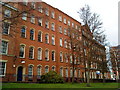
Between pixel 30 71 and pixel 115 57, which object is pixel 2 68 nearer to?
pixel 30 71

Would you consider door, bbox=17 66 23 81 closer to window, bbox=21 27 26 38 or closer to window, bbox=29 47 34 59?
window, bbox=29 47 34 59

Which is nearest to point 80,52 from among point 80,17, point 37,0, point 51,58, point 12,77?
point 80,17

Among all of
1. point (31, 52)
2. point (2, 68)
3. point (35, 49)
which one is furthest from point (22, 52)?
point (2, 68)

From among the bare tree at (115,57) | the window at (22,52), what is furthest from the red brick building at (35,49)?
the bare tree at (115,57)

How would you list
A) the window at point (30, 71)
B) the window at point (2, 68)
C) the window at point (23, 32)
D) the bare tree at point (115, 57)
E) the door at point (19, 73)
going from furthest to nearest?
the bare tree at point (115, 57)
the window at point (23, 32)
the window at point (30, 71)
the door at point (19, 73)
the window at point (2, 68)

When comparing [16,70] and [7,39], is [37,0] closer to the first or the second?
[7,39]

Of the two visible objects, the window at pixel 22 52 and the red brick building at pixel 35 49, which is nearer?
the red brick building at pixel 35 49

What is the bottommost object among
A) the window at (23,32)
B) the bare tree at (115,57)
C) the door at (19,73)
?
the door at (19,73)

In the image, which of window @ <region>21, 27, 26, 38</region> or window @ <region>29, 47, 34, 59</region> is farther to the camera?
window @ <region>29, 47, 34, 59</region>

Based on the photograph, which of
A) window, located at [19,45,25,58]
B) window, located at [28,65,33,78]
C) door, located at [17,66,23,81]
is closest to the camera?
door, located at [17,66,23,81]

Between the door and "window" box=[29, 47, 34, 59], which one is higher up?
"window" box=[29, 47, 34, 59]

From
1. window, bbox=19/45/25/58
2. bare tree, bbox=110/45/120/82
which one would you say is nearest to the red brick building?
window, bbox=19/45/25/58

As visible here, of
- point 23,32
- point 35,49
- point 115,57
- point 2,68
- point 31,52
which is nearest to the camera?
point 2,68

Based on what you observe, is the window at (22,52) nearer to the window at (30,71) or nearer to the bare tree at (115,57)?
the window at (30,71)
